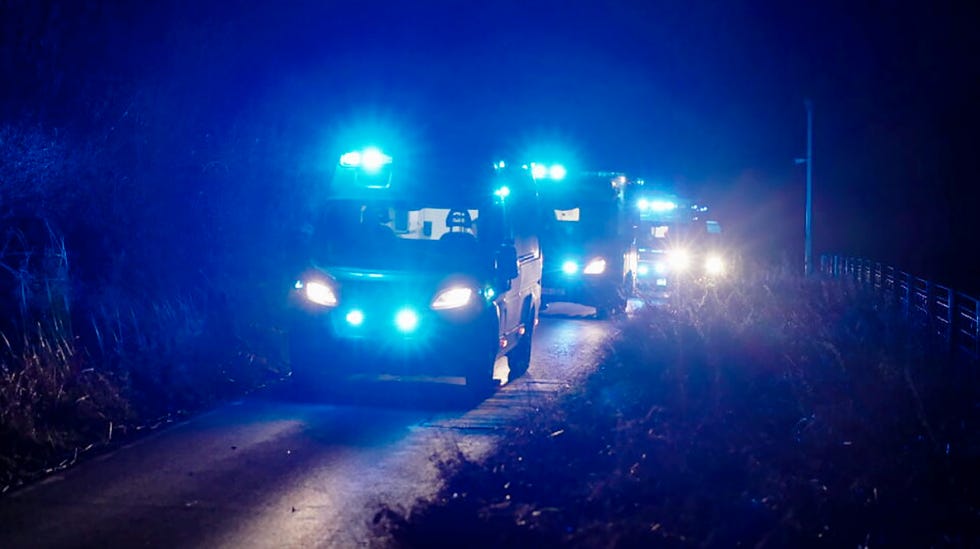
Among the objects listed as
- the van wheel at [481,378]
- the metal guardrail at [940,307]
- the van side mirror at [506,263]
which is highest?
the van side mirror at [506,263]

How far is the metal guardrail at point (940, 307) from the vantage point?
1223cm

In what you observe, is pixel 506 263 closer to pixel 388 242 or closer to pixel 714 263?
pixel 388 242

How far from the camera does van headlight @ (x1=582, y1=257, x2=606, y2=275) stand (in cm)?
1878

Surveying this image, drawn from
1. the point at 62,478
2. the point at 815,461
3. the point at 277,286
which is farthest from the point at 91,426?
the point at 277,286

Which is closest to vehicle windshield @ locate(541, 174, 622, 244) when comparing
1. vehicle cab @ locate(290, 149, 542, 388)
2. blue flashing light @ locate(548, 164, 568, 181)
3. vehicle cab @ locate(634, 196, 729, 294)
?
blue flashing light @ locate(548, 164, 568, 181)

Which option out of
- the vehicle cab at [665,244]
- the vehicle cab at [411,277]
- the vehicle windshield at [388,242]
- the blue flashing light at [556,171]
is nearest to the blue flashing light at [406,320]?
the vehicle cab at [411,277]

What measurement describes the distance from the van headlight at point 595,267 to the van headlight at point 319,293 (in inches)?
373

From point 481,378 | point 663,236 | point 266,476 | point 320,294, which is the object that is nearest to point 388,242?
point 320,294

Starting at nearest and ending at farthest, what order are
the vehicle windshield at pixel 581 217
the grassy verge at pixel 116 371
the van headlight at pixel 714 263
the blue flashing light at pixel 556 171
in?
the grassy verge at pixel 116 371 < the blue flashing light at pixel 556 171 < the vehicle windshield at pixel 581 217 < the van headlight at pixel 714 263

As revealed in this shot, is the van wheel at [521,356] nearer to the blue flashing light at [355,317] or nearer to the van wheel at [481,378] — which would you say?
the van wheel at [481,378]

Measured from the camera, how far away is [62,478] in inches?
273

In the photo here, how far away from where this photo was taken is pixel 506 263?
10617 mm

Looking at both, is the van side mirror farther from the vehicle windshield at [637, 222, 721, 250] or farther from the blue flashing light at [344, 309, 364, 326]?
the vehicle windshield at [637, 222, 721, 250]

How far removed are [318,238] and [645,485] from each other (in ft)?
19.3
